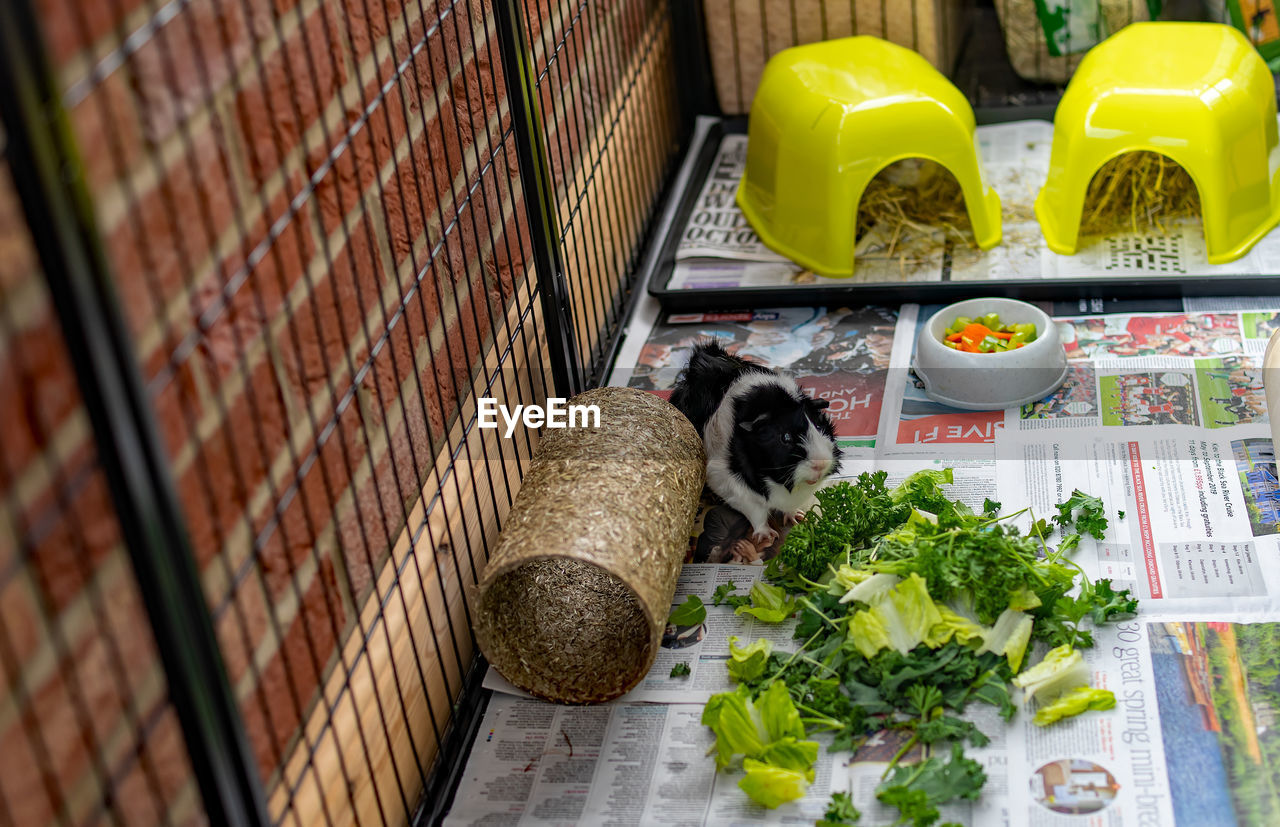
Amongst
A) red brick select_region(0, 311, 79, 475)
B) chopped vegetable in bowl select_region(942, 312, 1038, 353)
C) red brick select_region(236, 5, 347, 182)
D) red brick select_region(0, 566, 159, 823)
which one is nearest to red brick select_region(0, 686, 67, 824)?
red brick select_region(0, 566, 159, 823)

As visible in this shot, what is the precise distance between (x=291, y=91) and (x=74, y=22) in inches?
16.5

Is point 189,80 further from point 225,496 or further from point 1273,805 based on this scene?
point 1273,805

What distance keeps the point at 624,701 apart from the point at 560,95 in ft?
4.60

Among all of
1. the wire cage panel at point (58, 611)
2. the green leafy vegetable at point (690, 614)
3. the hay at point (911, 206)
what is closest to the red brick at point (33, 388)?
the wire cage panel at point (58, 611)

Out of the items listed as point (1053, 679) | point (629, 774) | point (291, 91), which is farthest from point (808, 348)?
point (291, 91)

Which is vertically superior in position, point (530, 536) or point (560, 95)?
point (560, 95)

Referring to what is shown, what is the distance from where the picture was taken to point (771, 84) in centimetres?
303

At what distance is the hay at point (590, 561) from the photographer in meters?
1.78

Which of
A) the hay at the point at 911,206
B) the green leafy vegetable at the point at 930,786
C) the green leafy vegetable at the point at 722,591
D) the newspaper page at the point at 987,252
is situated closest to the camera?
the green leafy vegetable at the point at 930,786

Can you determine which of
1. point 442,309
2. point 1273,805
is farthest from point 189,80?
point 1273,805

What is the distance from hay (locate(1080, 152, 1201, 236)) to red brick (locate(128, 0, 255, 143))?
216 centimetres

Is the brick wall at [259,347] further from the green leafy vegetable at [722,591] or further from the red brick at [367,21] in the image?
the green leafy vegetable at [722,591]

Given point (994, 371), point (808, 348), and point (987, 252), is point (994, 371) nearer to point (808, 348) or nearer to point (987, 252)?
point (808, 348)

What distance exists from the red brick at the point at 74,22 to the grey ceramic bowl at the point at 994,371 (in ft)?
5.63
